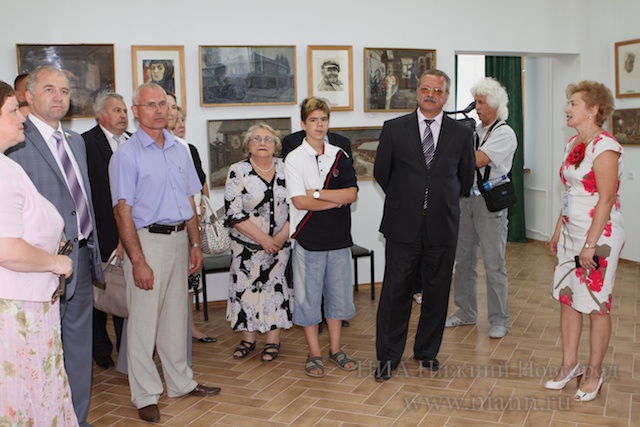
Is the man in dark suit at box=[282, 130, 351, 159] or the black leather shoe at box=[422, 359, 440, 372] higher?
the man in dark suit at box=[282, 130, 351, 159]

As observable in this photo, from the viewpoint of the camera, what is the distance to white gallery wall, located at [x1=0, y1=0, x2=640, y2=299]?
245 inches

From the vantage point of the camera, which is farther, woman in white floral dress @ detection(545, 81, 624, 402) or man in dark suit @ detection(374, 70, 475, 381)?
man in dark suit @ detection(374, 70, 475, 381)

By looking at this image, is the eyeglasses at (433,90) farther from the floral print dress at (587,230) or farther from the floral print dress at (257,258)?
the floral print dress at (257,258)

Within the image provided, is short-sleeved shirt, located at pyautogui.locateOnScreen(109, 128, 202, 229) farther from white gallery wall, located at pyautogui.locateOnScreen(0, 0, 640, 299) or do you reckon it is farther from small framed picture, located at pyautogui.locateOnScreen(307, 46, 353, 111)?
small framed picture, located at pyautogui.locateOnScreen(307, 46, 353, 111)

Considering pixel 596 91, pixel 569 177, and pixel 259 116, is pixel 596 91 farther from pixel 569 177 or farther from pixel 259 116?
pixel 259 116

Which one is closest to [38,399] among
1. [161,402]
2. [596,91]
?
[161,402]

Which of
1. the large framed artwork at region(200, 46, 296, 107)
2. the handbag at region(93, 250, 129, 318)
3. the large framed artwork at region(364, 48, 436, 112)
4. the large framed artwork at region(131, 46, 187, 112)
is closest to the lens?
the handbag at region(93, 250, 129, 318)

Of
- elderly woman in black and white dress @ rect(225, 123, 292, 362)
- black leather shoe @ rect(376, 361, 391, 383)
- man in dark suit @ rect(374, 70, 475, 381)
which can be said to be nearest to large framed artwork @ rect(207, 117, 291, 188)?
elderly woman in black and white dress @ rect(225, 123, 292, 362)

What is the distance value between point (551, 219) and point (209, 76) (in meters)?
5.39

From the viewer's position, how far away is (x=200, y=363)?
16.3 feet

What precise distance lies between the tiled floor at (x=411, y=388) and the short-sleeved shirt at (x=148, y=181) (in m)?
1.22

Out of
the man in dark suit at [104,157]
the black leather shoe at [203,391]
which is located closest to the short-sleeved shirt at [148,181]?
the man in dark suit at [104,157]

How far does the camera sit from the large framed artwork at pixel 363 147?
7.20 m

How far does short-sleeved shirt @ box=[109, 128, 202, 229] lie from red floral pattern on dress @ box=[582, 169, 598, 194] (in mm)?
2394
